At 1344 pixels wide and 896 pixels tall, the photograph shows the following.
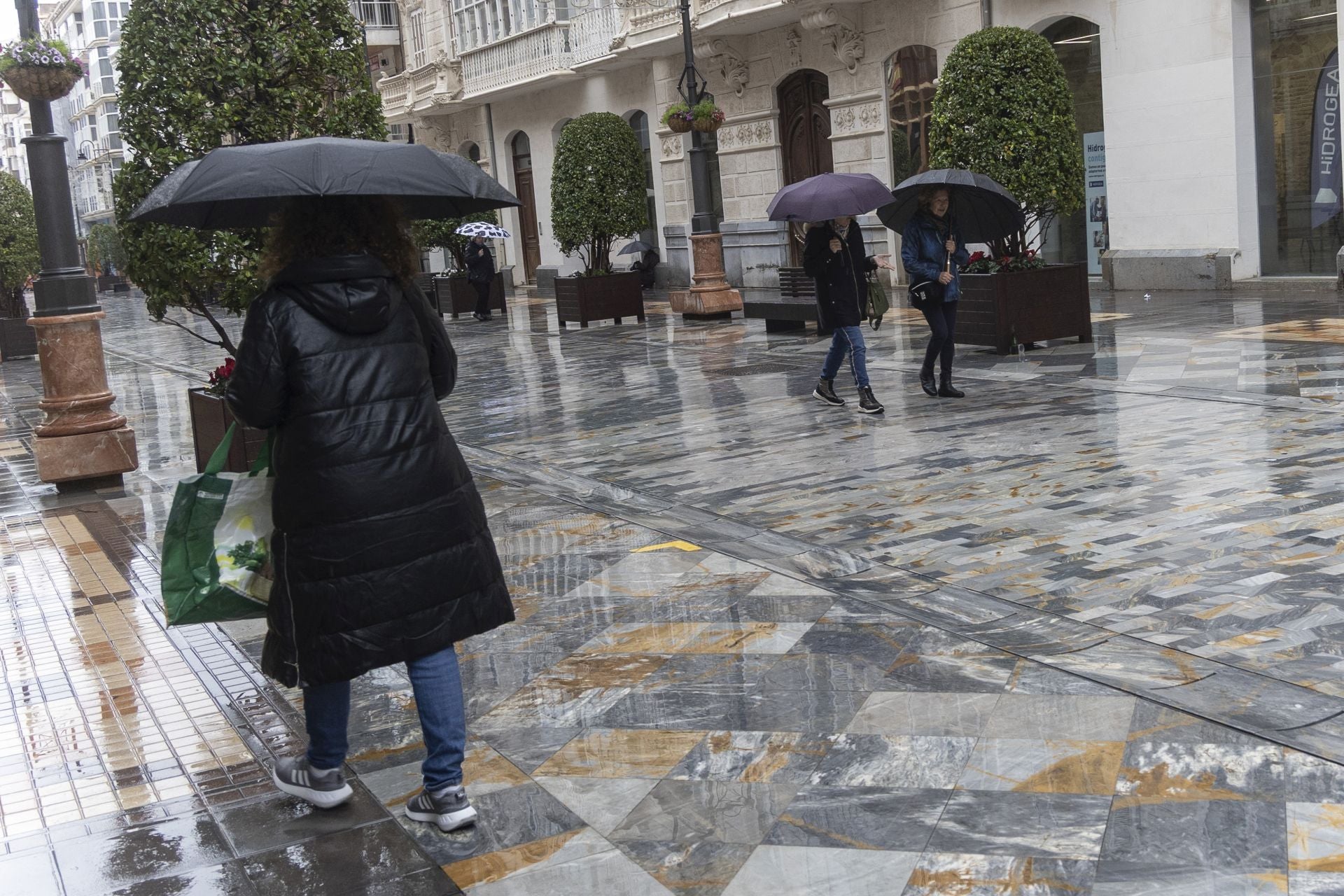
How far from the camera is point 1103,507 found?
6816 mm

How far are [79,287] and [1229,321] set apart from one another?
10458mm

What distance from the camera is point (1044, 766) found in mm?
3908

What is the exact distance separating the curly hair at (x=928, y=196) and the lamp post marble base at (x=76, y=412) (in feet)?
19.5

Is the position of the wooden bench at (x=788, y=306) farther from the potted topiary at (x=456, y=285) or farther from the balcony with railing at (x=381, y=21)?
the balcony with railing at (x=381, y=21)

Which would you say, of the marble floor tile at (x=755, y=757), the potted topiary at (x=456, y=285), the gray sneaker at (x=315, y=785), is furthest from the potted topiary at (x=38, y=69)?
Answer: the potted topiary at (x=456, y=285)

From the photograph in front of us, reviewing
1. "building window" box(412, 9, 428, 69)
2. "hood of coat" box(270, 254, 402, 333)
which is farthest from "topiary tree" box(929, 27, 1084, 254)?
"building window" box(412, 9, 428, 69)

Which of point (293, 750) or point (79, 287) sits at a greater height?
point (79, 287)

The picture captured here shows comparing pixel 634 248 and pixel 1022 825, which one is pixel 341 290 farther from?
pixel 634 248

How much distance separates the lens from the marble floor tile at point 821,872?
3.33 meters

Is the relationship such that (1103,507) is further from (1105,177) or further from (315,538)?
(1105,177)

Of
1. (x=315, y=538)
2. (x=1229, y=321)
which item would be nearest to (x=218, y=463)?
(x=315, y=538)

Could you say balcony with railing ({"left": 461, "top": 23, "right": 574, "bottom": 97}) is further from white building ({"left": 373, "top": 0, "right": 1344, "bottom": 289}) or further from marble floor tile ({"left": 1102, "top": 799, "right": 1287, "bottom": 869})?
marble floor tile ({"left": 1102, "top": 799, "right": 1287, "bottom": 869})

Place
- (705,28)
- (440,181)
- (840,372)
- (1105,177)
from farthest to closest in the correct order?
(705,28) → (1105,177) → (840,372) → (440,181)

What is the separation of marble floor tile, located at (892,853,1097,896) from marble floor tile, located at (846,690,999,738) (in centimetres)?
79
